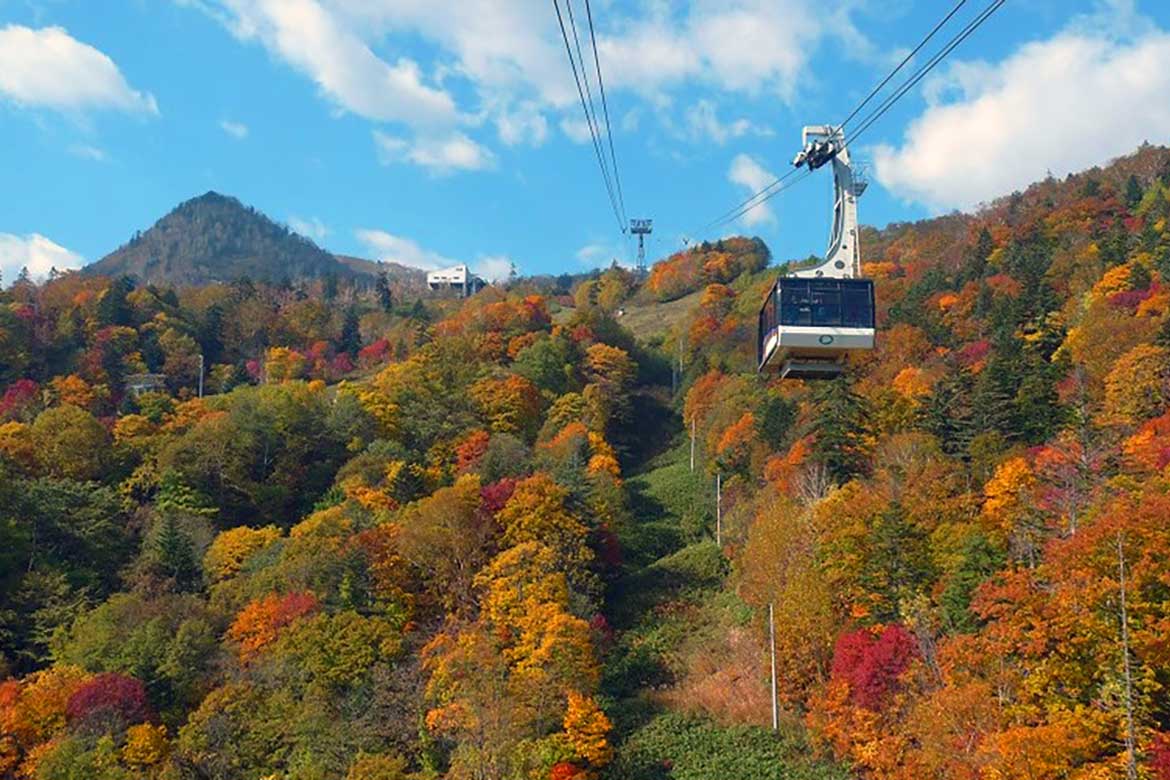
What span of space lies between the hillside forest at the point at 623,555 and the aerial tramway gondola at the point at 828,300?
160 inches

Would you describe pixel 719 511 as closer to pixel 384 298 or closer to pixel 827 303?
pixel 827 303

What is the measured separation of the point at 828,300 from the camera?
72.8 ft

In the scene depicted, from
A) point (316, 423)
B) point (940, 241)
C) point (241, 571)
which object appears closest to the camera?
point (241, 571)

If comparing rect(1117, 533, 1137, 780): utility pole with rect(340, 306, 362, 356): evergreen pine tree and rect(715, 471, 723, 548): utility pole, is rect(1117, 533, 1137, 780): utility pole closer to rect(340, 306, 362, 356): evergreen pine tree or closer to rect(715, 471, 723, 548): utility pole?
rect(715, 471, 723, 548): utility pole

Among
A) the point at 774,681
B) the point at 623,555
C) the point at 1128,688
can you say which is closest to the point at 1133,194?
the point at 623,555

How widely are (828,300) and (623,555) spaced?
108 feet

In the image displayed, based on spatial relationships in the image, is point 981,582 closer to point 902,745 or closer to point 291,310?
point 902,745

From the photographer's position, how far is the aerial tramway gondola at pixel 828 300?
2202 cm

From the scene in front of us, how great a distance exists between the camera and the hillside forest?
28.5 m

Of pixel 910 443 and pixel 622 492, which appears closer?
pixel 910 443

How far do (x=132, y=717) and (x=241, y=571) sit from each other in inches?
502

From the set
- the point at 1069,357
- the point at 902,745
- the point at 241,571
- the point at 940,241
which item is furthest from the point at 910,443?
the point at 940,241

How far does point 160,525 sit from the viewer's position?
166ft

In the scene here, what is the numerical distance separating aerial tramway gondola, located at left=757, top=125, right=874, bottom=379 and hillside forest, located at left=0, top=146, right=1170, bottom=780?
407cm
